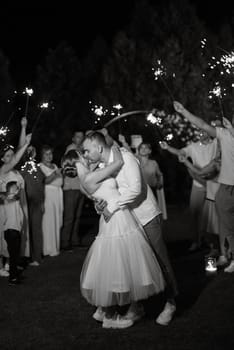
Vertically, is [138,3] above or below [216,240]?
above

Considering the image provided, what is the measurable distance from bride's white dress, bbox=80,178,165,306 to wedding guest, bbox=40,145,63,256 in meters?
5.44

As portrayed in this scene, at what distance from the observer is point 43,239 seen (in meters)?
11.9

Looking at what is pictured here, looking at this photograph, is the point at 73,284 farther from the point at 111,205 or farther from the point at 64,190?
the point at 64,190

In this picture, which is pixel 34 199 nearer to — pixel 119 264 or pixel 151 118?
pixel 119 264

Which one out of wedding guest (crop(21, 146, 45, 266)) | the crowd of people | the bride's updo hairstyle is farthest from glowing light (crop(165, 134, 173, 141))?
wedding guest (crop(21, 146, 45, 266))

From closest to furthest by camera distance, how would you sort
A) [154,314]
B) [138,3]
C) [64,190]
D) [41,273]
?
[154,314] → [41,273] → [64,190] → [138,3]

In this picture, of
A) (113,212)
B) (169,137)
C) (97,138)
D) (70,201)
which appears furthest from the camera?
(169,137)

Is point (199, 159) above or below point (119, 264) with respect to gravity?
above

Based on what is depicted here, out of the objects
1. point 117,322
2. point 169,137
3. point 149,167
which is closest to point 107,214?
point 117,322

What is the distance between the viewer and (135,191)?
6.27 meters

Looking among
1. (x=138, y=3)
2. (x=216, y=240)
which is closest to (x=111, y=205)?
(x=216, y=240)

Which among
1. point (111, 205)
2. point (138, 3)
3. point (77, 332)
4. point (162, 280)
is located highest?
point (138, 3)

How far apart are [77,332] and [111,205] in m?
1.50

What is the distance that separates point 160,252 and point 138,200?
2.16 feet
